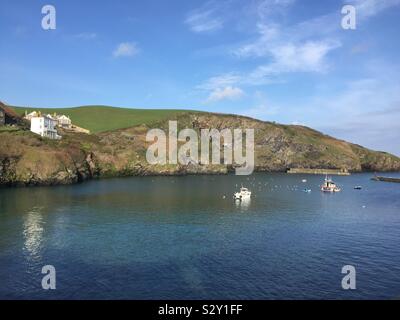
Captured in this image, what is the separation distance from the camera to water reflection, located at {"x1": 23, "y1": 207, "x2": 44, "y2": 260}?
57281 millimetres

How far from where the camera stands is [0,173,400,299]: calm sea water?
142ft

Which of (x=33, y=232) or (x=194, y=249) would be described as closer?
(x=194, y=249)

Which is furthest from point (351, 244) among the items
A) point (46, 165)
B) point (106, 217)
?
point (46, 165)

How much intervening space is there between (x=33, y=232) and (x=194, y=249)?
30685 mm

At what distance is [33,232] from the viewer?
68.3 metres

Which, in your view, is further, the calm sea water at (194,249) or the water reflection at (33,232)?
the water reflection at (33,232)

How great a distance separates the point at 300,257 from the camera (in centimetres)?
5606

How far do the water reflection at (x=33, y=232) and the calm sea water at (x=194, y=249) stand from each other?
18 cm

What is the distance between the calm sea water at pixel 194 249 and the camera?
4331 centimetres

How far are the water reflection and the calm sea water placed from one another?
0.58 feet

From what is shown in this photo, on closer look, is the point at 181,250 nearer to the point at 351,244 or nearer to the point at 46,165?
the point at 351,244

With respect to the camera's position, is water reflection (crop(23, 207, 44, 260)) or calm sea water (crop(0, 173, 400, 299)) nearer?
calm sea water (crop(0, 173, 400, 299))
